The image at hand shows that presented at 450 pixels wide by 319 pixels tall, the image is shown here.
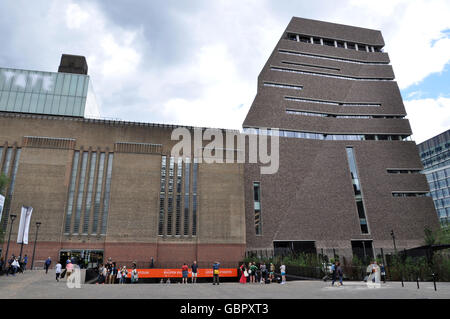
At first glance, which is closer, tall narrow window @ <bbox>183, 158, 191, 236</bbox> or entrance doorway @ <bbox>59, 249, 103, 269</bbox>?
entrance doorway @ <bbox>59, 249, 103, 269</bbox>

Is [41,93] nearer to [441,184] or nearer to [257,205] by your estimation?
[257,205]

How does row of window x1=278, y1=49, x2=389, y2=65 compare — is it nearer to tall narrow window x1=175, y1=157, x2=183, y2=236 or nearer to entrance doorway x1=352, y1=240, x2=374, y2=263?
tall narrow window x1=175, y1=157, x2=183, y2=236

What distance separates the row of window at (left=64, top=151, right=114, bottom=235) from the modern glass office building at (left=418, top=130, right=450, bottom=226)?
8553 centimetres

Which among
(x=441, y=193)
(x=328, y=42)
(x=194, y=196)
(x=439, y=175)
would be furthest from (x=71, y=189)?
(x=439, y=175)

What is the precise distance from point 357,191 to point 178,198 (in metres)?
28.9

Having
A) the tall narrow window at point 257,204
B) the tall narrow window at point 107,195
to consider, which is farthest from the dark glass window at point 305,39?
the tall narrow window at point 107,195

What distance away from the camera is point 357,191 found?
50.3 metres

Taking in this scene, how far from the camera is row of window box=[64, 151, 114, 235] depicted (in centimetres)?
3791

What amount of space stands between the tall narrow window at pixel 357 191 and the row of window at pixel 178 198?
26.1 metres

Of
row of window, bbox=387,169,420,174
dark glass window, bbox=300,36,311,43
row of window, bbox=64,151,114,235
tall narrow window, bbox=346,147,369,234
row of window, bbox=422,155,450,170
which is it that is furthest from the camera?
row of window, bbox=422,155,450,170

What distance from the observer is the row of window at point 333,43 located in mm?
60031

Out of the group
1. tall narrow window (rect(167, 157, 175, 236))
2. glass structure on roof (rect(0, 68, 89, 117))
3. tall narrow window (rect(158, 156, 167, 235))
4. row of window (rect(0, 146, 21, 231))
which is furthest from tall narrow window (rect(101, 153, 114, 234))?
glass structure on roof (rect(0, 68, 89, 117))

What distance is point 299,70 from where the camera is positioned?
5625 cm
